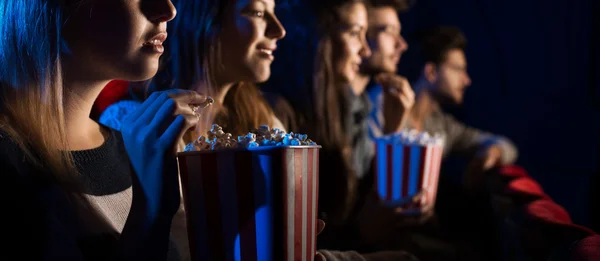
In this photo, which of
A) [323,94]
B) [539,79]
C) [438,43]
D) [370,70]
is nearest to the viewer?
[323,94]

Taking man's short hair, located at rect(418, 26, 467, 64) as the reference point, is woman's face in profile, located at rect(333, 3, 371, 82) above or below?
above

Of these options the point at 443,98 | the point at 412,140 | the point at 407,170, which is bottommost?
the point at 443,98

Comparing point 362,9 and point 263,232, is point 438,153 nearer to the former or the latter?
point 362,9

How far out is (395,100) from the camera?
2.84 metres

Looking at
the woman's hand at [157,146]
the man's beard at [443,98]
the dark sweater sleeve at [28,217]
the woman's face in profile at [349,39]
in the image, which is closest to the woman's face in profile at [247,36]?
the woman's hand at [157,146]

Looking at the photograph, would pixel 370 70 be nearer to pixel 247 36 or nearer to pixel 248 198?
pixel 247 36

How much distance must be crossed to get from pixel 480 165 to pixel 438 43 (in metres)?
1.06

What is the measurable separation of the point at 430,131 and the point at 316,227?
9.43 feet

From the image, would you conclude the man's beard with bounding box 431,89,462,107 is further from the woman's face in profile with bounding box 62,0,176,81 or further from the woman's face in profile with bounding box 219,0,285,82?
the woman's face in profile with bounding box 62,0,176,81

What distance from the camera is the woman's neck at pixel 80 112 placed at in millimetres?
1101

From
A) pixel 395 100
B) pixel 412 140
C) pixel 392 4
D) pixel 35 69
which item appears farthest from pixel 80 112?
pixel 392 4

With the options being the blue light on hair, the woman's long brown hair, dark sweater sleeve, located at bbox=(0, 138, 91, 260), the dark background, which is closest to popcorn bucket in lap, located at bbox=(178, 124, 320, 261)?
dark sweater sleeve, located at bbox=(0, 138, 91, 260)

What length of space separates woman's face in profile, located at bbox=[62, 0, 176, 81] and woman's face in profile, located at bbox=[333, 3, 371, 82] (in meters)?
1.36

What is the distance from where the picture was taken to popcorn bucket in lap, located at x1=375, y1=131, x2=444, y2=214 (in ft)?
7.36
